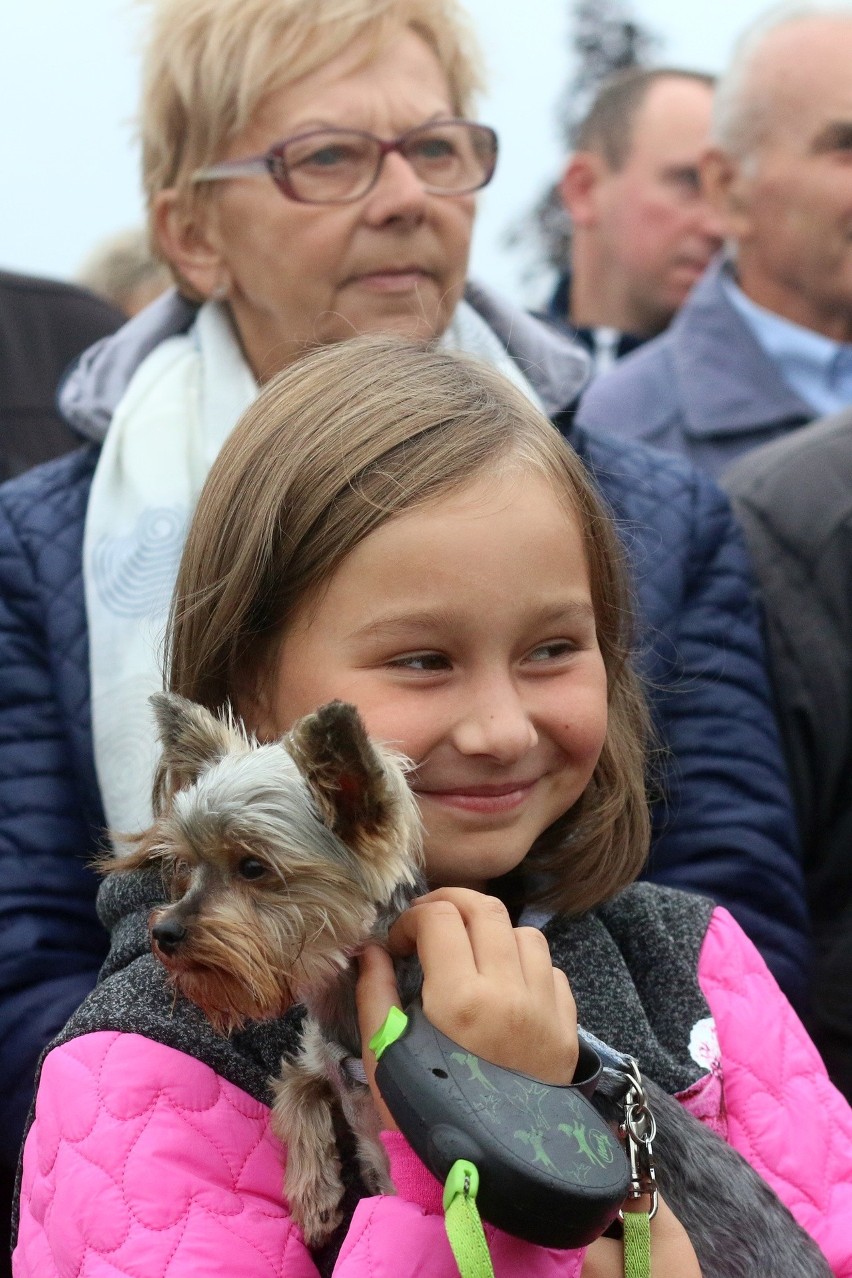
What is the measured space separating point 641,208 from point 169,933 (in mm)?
6919

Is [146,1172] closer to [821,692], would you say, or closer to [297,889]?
[297,889]

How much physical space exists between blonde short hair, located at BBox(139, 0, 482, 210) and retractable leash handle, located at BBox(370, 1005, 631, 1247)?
2280 millimetres

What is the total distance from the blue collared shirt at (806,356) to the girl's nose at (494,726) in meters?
3.99

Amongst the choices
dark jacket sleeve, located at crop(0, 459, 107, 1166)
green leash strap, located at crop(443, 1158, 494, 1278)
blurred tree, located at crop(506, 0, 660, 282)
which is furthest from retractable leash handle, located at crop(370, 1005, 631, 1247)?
blurred tree, located at crop(506, 0, 660, 282)

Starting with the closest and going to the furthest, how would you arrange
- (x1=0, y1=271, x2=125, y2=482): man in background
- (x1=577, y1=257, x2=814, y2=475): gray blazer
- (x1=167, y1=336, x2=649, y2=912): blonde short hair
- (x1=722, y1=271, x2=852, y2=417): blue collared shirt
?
(x1=167, y1=336, x2=649, y2=912): blonde short hair < (x1=0, y1=271, x2=125, y2=482): man in background < (x1=577, y1=257, x2=814, y2=475): gray blazer < (x1=722, y1=271, x2=852, y2=417): blue collared shirt

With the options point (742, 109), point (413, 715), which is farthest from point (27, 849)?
point (742, 109)

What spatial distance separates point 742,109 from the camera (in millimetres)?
6016

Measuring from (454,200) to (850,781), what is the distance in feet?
5.15

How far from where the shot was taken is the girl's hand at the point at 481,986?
167 centimetres

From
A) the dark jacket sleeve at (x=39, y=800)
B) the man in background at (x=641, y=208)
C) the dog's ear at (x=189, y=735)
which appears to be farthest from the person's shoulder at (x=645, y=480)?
the man in background at (x=641, y=208)

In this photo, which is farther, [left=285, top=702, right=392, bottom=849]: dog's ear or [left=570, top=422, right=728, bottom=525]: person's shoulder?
[left=570, top=422, right=728, bottom=525]: person's shoulder

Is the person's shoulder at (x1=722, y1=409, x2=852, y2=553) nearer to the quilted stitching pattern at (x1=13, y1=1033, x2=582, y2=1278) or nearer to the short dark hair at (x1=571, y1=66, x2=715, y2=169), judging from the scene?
the quilted stitching pattern at (x1=13, y1=1033, x2=582, y2=1278)

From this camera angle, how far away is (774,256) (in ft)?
19.4

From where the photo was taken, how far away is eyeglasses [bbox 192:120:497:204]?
10.6ft
